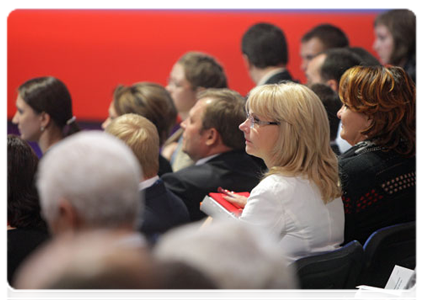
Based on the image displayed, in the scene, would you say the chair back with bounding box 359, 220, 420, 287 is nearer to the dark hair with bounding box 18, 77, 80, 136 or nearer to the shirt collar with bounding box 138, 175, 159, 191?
the shirt collar with bounding box 138, 175, 159, 191

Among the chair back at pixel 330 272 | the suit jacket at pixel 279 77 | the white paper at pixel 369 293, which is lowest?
the white paper at pixel 369 293

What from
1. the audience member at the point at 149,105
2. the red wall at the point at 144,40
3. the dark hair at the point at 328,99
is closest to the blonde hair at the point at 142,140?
the audience member at the point at 149,105

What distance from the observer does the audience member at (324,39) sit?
4.97 meters

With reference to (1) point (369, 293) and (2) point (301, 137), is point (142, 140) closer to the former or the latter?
(2) point (301, 137)

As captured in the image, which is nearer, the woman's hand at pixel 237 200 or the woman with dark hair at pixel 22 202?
the woman with dark hair at pixel 22 202

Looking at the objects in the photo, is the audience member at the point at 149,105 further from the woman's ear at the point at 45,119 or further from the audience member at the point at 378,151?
the audience member at the point at 378,151

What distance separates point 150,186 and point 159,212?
13 centimetres

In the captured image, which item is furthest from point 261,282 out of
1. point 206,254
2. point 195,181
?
point 195,181

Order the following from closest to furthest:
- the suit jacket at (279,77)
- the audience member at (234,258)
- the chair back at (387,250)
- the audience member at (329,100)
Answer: the audience member at (234,258)
the chair back at (387,250)
the audience member at (329,100)
the suit jacket at (279,77)

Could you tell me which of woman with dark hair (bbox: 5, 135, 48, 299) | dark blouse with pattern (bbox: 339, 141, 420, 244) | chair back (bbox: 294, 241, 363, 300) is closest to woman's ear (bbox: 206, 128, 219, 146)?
dark blouse with pattern (bbox: 339, 141, 420, 244)

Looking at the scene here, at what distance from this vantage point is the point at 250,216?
2406 mm

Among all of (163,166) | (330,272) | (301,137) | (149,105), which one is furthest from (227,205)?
(149,105)

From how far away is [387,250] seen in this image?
2.53m

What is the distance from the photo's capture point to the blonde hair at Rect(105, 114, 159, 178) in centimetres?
296
